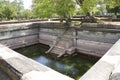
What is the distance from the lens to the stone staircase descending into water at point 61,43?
1418 cm

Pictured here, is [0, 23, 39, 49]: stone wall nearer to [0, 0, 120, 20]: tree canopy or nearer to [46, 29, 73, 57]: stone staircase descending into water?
[0, 0, 120, 20]: tree canopy

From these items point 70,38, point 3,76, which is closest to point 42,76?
point 3,76

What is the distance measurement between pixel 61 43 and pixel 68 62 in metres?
3.23

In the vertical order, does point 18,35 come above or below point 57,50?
above

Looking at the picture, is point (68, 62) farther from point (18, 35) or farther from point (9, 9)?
point (9, 9)

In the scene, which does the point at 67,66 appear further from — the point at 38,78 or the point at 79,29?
the point at 38,78

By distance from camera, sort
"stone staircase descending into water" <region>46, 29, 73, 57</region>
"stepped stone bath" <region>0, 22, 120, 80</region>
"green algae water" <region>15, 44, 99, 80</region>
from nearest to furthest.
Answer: "stepped stone bath" <region>0, 22, 120, 80</region> → "green algae water" <region>15, 44, 99, 80</region> → "stone staircase descending into water" <region>46, 29, 73, 57</region>

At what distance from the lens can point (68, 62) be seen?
12336 mm

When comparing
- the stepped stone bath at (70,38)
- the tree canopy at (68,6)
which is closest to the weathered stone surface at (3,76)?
the stepped stone bath at (70,38)

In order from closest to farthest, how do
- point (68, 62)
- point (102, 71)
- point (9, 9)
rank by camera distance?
point (102, 71)
point (68, 62)
point (9, 9)

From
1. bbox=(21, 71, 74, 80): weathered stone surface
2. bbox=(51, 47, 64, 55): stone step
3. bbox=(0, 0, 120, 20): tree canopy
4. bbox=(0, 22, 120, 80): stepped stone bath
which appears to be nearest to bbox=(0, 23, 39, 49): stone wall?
bbox=(0, 22, 120, 80): stepped stone bath

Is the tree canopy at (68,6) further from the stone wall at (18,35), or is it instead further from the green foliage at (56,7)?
the stone wall at (18,35)

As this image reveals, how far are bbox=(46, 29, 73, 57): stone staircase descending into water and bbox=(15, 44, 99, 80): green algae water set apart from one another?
79 centimetres

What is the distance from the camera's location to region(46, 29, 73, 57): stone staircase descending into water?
14.2m
